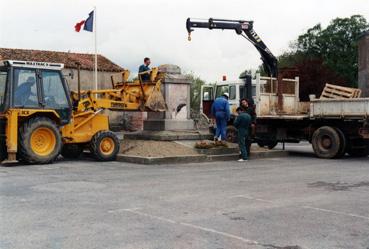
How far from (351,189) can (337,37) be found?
4869cm

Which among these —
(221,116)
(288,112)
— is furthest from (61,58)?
(221,116)

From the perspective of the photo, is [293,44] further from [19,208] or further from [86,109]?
[19,208]

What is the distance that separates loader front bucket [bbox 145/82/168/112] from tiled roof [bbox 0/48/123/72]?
54.4 feet

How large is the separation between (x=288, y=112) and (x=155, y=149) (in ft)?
23.3

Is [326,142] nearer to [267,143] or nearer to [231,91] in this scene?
[267,143]

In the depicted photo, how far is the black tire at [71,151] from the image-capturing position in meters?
16.6

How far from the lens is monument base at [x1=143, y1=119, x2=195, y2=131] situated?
1792 cm

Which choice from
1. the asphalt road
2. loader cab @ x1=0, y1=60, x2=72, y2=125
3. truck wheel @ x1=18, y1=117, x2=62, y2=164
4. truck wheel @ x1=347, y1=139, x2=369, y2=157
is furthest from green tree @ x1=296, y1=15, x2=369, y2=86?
the asphalt road

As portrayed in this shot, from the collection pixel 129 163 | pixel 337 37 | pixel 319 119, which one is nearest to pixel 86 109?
pixel 129 163

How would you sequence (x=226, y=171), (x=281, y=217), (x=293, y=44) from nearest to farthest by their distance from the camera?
(x=281, y=217) < (x=226, y=171) < (x=293, y=44)

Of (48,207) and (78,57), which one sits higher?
(78,57)

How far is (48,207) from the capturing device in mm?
8281

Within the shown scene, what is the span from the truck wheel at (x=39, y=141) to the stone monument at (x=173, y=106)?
166 inches

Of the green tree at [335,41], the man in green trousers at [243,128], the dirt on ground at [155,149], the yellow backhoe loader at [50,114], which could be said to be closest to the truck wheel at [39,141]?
the yellow backhoe loader at [50,114]
